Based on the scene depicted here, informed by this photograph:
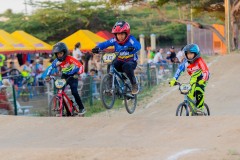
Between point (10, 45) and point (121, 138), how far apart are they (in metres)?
14.8

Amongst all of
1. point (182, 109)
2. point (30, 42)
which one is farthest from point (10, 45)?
point (182, 109)

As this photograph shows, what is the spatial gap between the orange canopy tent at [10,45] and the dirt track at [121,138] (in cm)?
1167

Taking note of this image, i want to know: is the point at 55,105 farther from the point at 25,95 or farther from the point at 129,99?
the point at 25,95

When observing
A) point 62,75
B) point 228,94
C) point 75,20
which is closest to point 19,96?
point 62,75

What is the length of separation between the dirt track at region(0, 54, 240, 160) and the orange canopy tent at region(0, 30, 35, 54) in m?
11.7

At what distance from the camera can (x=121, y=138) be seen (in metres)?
9.05

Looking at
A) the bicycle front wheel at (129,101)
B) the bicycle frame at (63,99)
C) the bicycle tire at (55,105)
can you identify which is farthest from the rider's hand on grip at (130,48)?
the bicycle tire at (55,105)

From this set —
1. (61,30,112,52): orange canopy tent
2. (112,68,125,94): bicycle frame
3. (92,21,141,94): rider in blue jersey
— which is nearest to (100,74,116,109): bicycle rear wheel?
(112,68,125,94): bicycle frame

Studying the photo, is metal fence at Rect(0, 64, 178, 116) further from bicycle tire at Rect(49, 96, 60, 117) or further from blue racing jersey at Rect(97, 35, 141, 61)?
blue racing jersey at Rect(97, 35, 141, 61)

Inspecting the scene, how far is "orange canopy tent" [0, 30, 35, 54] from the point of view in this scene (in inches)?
891

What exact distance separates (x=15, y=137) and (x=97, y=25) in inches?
1629

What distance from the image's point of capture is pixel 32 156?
7512 mm

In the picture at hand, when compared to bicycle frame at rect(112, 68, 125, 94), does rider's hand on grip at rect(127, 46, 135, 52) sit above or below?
above

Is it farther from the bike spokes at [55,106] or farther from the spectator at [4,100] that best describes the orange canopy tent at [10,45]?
the bike spokes at [55,106]
